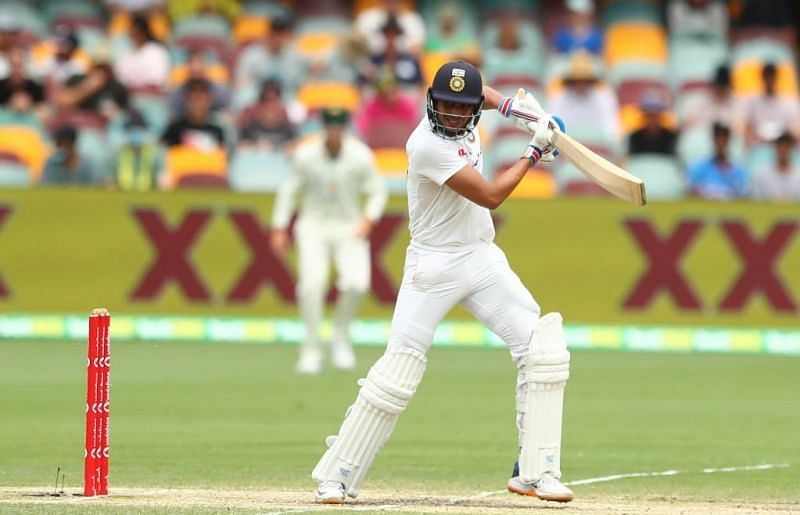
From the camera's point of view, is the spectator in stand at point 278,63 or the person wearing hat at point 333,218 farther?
the spectator in stand at point 278,63

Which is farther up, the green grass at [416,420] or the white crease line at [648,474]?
the green grass at [416,420]

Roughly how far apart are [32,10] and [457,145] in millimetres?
15057

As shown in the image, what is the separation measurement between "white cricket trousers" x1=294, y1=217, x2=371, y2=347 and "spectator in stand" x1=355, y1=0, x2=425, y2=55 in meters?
4.66

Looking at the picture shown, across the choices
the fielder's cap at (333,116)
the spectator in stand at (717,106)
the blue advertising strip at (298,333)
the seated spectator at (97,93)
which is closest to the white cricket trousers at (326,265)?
the fielder's cap at (333,116)

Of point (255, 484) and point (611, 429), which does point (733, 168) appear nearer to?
point (611, 429)

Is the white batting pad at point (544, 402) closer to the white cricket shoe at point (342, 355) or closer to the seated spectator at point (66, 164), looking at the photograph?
the white cricket shoe at point (342, 355)

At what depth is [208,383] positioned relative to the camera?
1402cm

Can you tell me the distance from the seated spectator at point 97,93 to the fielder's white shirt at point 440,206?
1163 cm

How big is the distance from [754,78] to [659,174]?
133 inches

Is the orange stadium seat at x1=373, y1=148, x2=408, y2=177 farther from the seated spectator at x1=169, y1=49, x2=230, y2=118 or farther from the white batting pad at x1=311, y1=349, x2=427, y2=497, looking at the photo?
the white batting pad at x1=311, y1=349, x2=427, y2=497

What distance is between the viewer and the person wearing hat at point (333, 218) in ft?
50.4

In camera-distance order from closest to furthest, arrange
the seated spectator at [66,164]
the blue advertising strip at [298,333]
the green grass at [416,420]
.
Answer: the green grass at [416,420]
the blue advertising strip at [298,333]
the seated spectator at [66,164]

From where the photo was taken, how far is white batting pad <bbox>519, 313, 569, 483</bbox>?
25.7 feet

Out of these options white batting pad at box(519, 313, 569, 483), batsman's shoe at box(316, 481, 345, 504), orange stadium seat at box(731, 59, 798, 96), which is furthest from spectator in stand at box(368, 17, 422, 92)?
batsman's shoe at box(316, 481, 345, 504)
